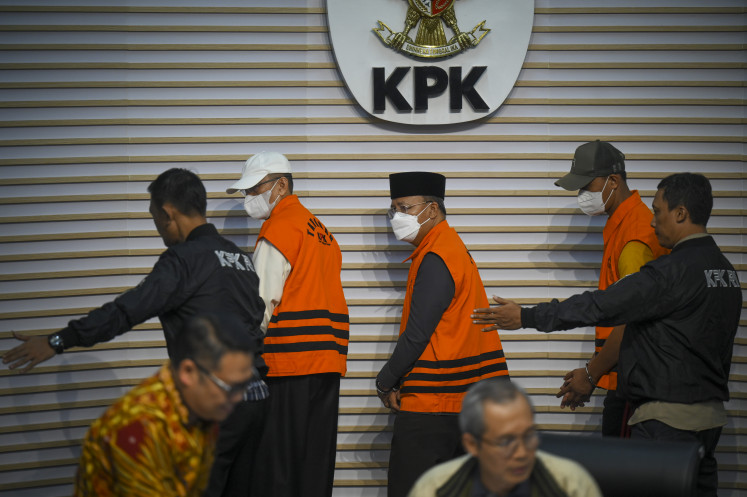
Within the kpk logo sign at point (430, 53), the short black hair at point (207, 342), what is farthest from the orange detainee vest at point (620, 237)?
the short black hair at point (207, 342)

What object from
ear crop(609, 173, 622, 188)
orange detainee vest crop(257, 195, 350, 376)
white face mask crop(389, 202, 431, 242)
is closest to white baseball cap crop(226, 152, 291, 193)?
orange detainee vest crop(257, 195, 350, 376)

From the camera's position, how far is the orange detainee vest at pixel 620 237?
13.4 ft

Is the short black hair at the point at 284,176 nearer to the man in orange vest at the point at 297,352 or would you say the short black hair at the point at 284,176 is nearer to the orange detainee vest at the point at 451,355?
the man in orange vest at the point at 297,352

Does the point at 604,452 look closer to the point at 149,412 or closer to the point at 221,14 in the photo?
the point at 149,412

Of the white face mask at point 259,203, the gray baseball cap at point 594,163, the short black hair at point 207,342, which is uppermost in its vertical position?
the gray baseball cap at point 594,163

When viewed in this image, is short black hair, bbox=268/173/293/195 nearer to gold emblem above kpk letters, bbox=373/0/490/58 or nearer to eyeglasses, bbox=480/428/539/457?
gold emblem above kpk letters, bbox=373/0/490/58

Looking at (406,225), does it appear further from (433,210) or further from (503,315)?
(503,315)

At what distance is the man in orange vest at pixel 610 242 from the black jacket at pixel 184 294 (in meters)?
1.87

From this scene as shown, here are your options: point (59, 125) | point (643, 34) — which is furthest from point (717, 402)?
point (59, 125)

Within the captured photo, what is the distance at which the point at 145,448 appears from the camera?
2119mm

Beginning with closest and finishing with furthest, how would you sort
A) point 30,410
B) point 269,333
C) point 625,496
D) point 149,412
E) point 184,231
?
point 149,412, point 625,496, point 184,231, point 269,333, point 30,410

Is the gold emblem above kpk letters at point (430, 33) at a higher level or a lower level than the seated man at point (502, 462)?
higher

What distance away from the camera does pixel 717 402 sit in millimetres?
3654

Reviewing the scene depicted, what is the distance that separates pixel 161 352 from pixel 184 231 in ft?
5.46
